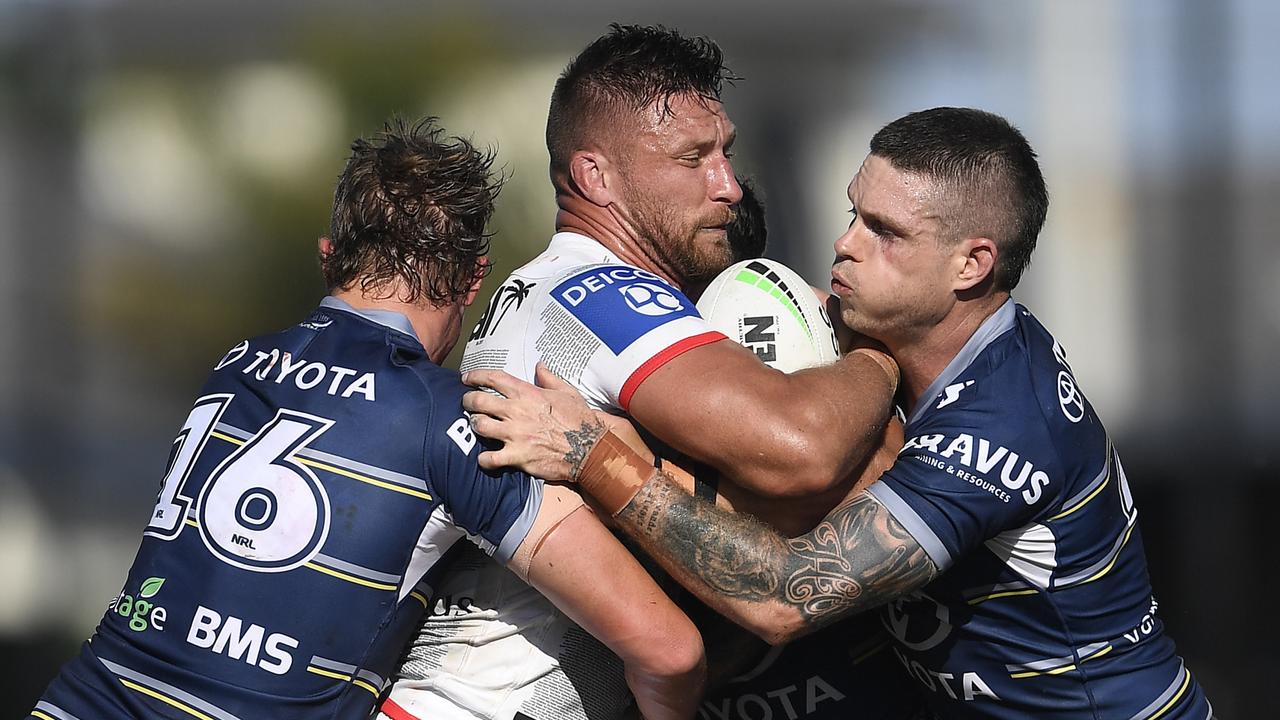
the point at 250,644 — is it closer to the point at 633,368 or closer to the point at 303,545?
the point at 303,545

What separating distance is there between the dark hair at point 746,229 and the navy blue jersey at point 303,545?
1.11m

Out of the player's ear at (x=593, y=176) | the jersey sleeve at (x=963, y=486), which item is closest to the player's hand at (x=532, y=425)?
the jersey sleeve at (x=963, y=486)

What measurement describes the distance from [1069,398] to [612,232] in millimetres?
1231

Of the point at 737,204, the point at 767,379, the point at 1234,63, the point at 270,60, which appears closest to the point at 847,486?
the point at 767,379

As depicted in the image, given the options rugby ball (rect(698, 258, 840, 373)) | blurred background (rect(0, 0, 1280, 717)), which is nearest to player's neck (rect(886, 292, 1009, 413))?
rugby ball (rect(698, 258, 840, 373))

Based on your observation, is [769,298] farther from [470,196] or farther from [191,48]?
[191,48]

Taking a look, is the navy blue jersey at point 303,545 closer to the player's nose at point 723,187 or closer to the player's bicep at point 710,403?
the player's bicep at point 710,403

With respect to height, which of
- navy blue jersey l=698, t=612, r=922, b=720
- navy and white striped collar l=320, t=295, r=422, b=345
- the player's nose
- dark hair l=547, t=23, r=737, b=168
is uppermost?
dark hair l=547, t=23, r=737, b=168

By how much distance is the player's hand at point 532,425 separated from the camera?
8.09 feet

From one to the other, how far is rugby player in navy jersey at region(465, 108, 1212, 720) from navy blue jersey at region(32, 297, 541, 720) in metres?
0.13

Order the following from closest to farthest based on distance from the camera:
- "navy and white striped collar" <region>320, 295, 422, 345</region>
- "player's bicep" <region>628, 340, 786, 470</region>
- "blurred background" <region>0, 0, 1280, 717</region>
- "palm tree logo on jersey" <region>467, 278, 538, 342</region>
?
1. "player's bicep" <region>628, 340, 786, 470</region>
2. "navy and white striped collar" <region>320, 295, 422, 345</region>
3. "palm tree logo on jersey" <region>467, 278, 538, 342</region>
4. "blurred background" <region>0, 0, 1280, 717</region>

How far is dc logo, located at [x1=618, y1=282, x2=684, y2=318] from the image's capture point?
2689 mm

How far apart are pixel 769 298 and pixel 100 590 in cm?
356

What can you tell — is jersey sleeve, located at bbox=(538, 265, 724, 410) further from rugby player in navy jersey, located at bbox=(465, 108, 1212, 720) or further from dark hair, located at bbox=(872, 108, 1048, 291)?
dark hair, located at bbox=(872, 108, 1048, 291)
